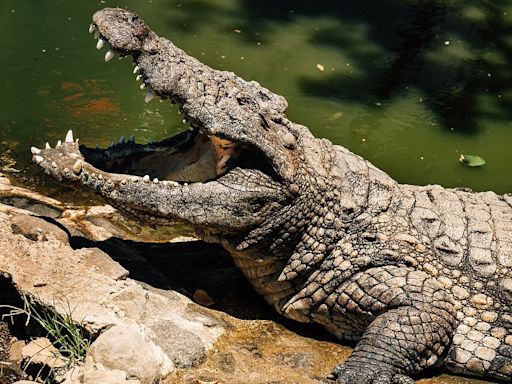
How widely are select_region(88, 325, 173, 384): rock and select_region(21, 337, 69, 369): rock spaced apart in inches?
6.8

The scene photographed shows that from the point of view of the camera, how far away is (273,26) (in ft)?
34.6

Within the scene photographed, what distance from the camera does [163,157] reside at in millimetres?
5770

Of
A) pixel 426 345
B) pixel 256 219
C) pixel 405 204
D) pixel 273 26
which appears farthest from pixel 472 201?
pixel 273 26

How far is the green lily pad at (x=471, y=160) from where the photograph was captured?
827 centimetres

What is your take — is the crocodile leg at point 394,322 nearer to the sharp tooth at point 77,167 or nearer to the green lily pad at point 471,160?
the sharp tooth at point 77,167

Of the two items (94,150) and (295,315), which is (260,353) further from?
(94,150)

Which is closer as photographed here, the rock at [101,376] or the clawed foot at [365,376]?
the rock at [101,376]

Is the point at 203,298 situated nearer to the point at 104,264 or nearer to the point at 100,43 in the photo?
the point at 104,264

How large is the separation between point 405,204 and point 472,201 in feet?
1.85

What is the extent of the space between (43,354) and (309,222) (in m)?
1.84

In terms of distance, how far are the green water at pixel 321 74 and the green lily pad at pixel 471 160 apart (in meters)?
0.06

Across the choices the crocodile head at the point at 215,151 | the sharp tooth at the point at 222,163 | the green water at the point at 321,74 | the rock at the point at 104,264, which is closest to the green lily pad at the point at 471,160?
the green water at the point at 321,74

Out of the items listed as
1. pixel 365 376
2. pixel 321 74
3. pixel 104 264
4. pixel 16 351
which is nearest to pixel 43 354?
pixel 16 351

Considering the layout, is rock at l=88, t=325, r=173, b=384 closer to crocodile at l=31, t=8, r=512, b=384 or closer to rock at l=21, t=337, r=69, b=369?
rock at l=21, t=337, r=69, b=369
